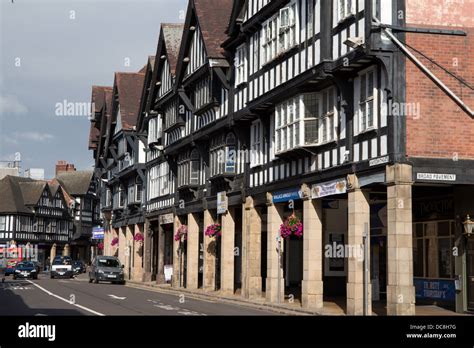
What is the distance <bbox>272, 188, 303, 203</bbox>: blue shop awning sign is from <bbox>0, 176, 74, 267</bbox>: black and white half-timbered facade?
243 feet

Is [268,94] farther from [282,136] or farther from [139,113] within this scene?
[139,113]

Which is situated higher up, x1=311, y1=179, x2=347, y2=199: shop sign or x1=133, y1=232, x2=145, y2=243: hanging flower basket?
x1=311, y1=179, x2=347, y2=199: shop sign

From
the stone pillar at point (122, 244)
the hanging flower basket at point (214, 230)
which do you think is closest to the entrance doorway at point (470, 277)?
the hanging flower basket at point (214, 230)

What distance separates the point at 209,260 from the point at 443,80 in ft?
65.8

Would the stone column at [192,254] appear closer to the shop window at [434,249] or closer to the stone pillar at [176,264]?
the stone pillar at [176,264]

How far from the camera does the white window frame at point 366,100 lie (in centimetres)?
2425

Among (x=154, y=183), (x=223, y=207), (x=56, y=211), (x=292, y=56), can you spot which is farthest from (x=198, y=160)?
(x=56, y=211)

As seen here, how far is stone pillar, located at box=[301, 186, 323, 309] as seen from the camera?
93.2 ft

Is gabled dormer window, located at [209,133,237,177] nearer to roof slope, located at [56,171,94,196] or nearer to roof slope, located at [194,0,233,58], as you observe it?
roof slope, located at [194,0,233,58]

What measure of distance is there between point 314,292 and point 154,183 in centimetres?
2841

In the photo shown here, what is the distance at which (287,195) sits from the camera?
30922mm

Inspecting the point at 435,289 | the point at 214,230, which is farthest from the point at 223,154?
the point at 435,289

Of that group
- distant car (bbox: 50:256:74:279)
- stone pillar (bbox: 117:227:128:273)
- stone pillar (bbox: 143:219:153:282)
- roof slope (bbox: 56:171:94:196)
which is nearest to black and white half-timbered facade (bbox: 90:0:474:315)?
stone pillar (bbox: 143:219:153:282)

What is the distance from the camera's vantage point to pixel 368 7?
2383cm
